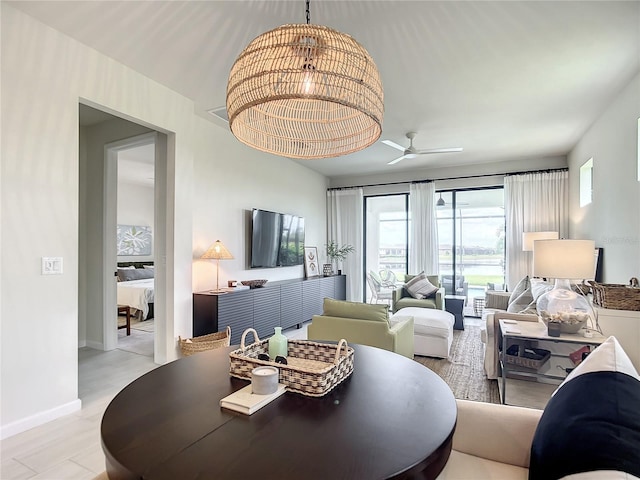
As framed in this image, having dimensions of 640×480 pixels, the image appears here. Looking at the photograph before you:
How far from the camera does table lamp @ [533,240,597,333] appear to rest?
247 cm

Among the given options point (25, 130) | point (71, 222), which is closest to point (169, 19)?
point (25, 130)

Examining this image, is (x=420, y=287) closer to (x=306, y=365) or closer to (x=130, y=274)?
(x=306, y=365)

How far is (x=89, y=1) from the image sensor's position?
2.19 metres

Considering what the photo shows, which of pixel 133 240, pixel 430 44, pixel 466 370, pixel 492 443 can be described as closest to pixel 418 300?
pixel 466 370

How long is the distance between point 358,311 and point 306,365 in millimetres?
1620

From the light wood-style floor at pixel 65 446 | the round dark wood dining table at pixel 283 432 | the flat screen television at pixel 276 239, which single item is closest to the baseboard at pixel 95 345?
the light wood-style floor at pixel 65 446

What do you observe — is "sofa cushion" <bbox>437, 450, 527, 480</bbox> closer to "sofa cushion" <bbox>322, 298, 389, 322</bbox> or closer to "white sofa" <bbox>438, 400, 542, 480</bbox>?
"white sofa" <bbox>438, 400, 542, 480</bbox>

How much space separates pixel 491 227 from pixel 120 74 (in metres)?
6.09

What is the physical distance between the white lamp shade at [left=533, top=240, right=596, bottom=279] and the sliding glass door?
4.31 metres

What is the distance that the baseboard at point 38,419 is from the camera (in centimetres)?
223

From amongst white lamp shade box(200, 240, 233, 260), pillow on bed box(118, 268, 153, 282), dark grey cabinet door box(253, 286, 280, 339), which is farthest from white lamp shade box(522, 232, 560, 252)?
pillow on bed box(118, 268, 153, 282)

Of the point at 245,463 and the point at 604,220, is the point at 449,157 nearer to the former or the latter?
the point at 604,220

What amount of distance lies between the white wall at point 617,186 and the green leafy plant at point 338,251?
396cm

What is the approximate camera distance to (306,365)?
4.80ft
